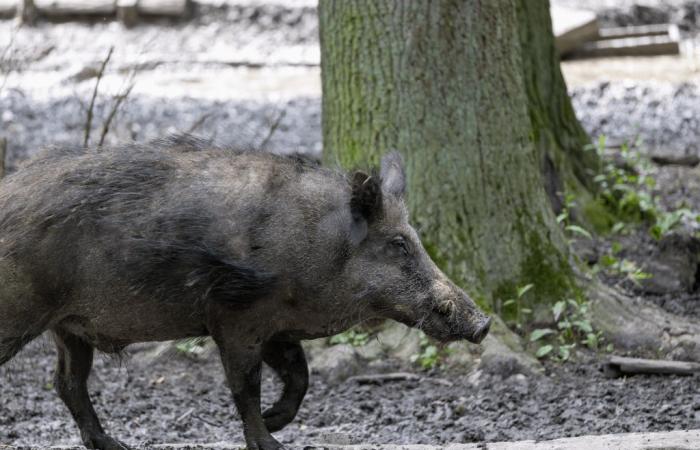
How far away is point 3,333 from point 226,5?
15296mm

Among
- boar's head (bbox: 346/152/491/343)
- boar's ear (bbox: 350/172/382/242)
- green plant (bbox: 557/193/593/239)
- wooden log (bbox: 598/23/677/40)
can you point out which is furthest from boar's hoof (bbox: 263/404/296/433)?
wooden log (bbox: 598/23/677/40)

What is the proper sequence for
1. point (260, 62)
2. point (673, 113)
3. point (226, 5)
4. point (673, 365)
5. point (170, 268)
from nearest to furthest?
point (170, 268) → point (673, 365) → point (673, 113) → point (260, 62) → point (226, 5)

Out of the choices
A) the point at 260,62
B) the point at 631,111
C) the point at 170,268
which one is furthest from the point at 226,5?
the point at 170,268

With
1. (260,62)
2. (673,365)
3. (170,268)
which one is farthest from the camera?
(260,62)

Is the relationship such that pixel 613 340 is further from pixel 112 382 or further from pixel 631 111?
pixel 631 111

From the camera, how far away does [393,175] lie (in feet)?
17.5

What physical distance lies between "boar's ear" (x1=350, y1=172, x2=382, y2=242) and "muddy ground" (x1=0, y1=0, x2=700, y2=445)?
867 mm

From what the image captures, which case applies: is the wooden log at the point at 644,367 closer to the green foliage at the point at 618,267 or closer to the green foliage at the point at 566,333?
the green foliage at the point at 566,333

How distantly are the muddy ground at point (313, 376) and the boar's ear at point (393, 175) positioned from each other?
76 cm

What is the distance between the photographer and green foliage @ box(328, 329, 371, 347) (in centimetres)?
745

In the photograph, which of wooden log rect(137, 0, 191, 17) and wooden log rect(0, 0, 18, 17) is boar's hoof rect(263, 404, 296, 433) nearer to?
wooden log rect(137, 0, 191, 17)

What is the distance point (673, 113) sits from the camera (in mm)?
13719

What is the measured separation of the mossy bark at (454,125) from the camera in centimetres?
705

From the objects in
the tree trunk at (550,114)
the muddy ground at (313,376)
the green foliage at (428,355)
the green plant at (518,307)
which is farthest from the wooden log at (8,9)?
the green plant at (518,307)
